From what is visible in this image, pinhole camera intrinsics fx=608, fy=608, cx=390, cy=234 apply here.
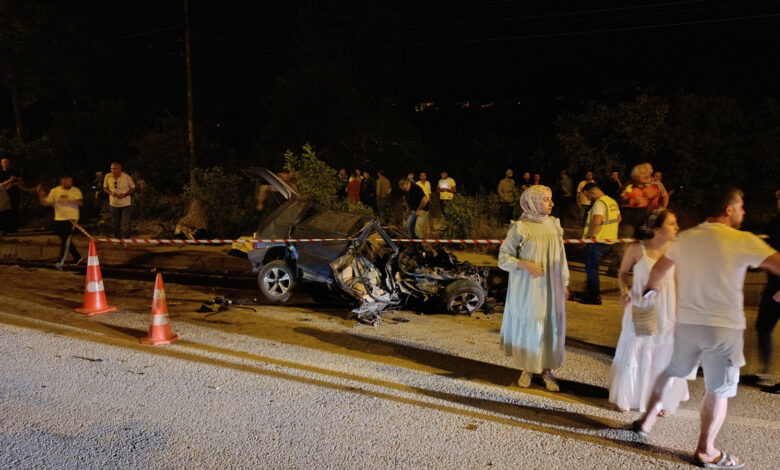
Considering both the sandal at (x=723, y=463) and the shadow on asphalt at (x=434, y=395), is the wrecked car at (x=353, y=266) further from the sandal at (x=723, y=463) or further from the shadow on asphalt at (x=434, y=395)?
the sandal at (x=723, y=463)

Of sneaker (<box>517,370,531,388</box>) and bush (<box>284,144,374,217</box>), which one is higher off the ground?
bush (<box>284,144,374,217</box>)

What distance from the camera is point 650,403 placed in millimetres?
4242

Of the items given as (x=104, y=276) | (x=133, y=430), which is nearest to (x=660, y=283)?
(x=133, y=430)

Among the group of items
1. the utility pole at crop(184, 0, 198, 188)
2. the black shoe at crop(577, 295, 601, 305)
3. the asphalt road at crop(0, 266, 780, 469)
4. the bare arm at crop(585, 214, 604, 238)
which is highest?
the utility pole at crop(184, 0, 198, 188)

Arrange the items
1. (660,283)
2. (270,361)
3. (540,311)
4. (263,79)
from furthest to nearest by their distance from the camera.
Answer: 1. (263,79)
2. (270,361)
3. (540,311)
4. (660,283)

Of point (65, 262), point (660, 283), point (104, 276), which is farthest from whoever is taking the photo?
point (65, 262)

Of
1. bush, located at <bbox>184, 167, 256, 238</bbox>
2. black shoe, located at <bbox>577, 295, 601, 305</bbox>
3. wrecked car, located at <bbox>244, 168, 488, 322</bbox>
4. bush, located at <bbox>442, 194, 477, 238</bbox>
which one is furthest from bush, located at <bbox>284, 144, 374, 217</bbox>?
black shoe, located at <bbox>577, 295, 601, 305</bbox>

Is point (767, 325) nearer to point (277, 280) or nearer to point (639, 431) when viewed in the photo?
point (639, 431)

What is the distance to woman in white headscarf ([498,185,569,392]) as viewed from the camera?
500cm

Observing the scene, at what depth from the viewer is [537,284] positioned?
5.00 metres

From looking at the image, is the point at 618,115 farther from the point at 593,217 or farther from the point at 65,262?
the point at 65,262

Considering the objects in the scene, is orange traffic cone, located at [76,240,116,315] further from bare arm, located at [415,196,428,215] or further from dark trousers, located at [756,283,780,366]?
dark trousers, located at [756,283,780,366]

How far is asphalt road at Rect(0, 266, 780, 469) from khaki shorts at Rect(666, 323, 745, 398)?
572 mm

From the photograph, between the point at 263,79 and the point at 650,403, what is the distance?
1063 inches
